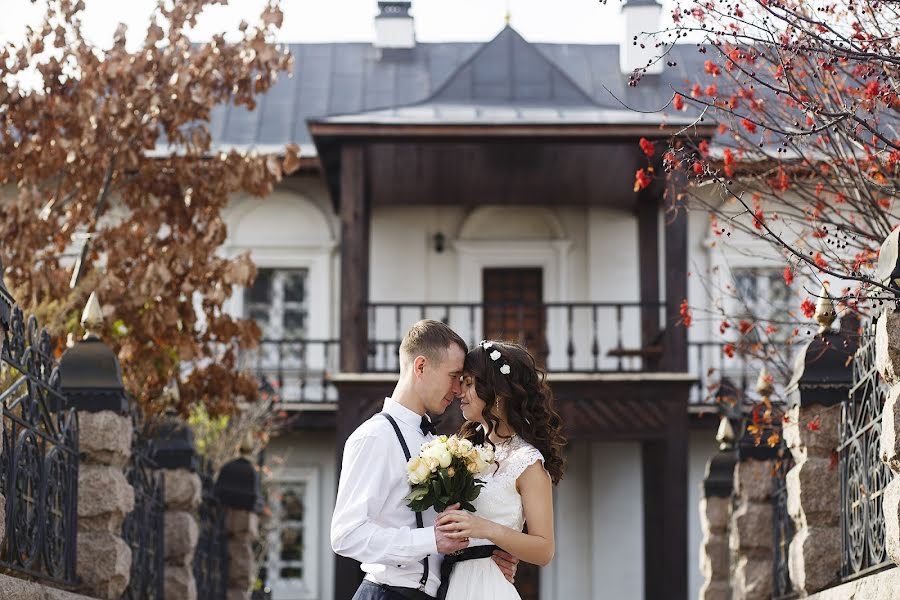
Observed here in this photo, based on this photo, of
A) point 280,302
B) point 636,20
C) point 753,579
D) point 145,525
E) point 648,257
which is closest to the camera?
point 145,525

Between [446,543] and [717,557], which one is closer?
[446,543]

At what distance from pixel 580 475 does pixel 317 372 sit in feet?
13.6

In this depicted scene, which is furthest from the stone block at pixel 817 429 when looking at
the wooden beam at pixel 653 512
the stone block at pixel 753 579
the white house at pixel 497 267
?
the wooden beam at pixel 653 512

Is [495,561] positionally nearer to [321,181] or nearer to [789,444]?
[789,444]

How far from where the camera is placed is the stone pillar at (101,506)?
24.1ft

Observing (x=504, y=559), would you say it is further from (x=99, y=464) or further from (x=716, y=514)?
(x=716, y=514)

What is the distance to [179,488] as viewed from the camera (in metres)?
9.78

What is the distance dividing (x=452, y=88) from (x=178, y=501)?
1120 cm

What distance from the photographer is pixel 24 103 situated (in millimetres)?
11797

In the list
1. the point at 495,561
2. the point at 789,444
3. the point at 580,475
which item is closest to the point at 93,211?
the point at 789,444

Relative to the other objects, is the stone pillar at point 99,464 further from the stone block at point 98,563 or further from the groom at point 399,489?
the groom at point 399,489

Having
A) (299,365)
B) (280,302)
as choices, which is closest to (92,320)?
(299,365)

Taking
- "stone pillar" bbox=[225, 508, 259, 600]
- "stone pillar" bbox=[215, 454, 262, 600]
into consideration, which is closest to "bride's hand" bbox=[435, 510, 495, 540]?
"stone pillar" bbox=[215, 454, 262, 600]

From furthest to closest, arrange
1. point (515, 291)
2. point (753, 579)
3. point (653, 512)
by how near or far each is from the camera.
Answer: point (515, 291) → point (653, 512) → point (753, 579)
